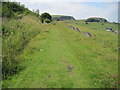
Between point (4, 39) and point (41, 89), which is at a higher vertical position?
point (4, 39)

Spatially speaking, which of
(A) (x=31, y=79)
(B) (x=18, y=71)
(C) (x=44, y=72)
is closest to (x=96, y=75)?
(C) (x=44, y=72)

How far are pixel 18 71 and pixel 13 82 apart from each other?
5.57ft

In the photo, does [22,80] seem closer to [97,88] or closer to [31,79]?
[31,79]

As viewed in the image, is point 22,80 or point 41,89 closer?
point 41,89

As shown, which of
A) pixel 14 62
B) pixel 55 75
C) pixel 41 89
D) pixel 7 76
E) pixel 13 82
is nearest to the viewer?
pixel 41 89

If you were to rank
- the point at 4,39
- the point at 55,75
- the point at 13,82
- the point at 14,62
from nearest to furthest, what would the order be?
the point at 13,82 < the point at 55,75 < the point at 14,62 < the point at 4,39

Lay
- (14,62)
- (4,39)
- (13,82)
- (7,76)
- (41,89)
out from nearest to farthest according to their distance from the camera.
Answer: (41,89)
(13,82)
(7,76)
(14,62)
(4,39)

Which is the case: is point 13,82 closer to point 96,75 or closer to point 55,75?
point 55,75

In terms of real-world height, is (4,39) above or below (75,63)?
above

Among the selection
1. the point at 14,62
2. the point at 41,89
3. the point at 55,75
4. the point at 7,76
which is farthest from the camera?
the point at 14,62

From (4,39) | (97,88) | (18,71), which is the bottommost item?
(97,88)

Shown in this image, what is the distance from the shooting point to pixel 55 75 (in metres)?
11.3

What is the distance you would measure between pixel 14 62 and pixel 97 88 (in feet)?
23.4

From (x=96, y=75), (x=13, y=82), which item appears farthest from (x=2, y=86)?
(x=96, y=75)
